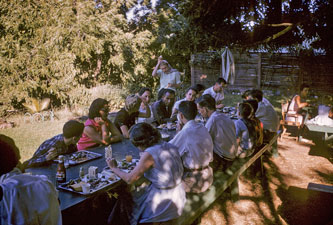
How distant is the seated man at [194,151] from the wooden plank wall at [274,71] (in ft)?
24.8

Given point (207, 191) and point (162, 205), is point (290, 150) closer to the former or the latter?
point (207, 191)

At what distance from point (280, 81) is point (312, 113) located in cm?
432

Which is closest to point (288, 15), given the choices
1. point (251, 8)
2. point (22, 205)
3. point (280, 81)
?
point (251, 8)

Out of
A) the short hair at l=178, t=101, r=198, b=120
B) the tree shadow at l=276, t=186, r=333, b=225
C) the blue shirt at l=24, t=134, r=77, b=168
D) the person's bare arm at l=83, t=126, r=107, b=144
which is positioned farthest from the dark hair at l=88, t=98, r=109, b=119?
the tree shadow at l=276, t=186, r=333, b=225

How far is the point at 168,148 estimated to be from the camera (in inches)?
114

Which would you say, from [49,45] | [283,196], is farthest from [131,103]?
[49,45]

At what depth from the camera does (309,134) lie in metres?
8.84

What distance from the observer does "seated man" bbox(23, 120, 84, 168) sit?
357 centimetres

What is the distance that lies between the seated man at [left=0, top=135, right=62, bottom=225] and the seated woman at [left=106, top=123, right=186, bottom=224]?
0.93m

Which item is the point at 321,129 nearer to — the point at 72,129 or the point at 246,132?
the point at 246,132

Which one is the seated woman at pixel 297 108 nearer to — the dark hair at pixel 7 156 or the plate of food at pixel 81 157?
the plate of food at pixel 81 157

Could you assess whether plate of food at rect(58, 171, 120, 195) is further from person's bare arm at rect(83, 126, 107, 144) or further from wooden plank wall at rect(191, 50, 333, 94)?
wooden plank wall at rect(191, 50, 333, 94)

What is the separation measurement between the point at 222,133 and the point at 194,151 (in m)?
1.03

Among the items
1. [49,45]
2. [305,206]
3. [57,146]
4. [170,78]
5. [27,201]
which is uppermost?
[49,45]
